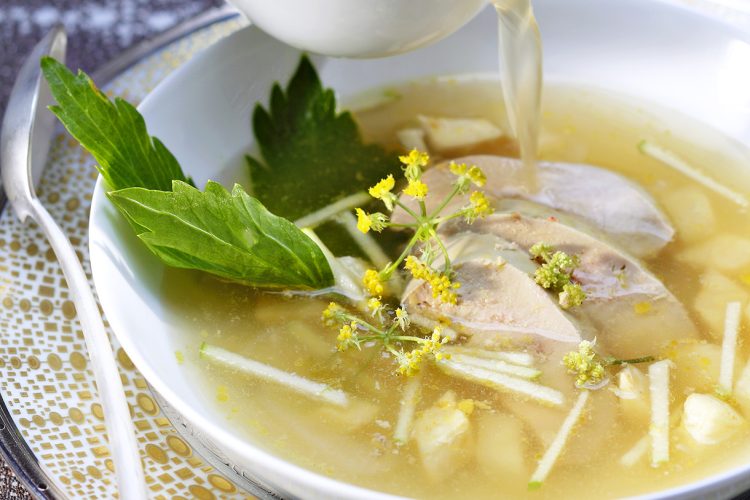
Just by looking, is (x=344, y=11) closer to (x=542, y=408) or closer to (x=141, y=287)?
(x=141, y=287)

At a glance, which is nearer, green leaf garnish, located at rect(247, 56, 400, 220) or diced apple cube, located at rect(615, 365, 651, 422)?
diced apple cube, located at rect(615, 365, 651, 422)

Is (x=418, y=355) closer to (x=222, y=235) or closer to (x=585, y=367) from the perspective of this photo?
(x=585, y=367)

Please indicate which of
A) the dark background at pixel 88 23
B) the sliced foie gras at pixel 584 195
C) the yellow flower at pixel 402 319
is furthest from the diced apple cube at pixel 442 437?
the dark background at pixel 88 23

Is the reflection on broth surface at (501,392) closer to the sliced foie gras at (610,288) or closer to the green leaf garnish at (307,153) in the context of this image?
the sliced foie gras at (610,288)

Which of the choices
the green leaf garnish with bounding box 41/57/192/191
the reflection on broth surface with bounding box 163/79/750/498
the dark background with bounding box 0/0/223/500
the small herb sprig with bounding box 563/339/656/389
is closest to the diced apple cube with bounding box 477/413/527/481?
the reflection on broth surface with bounding box 163/79/750/498

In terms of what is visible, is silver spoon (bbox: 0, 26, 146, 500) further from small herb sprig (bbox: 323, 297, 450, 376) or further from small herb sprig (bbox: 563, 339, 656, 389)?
small herb sprig (bbox: 563, 339, 656, 389)

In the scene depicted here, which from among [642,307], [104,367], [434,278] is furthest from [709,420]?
[104,367]
